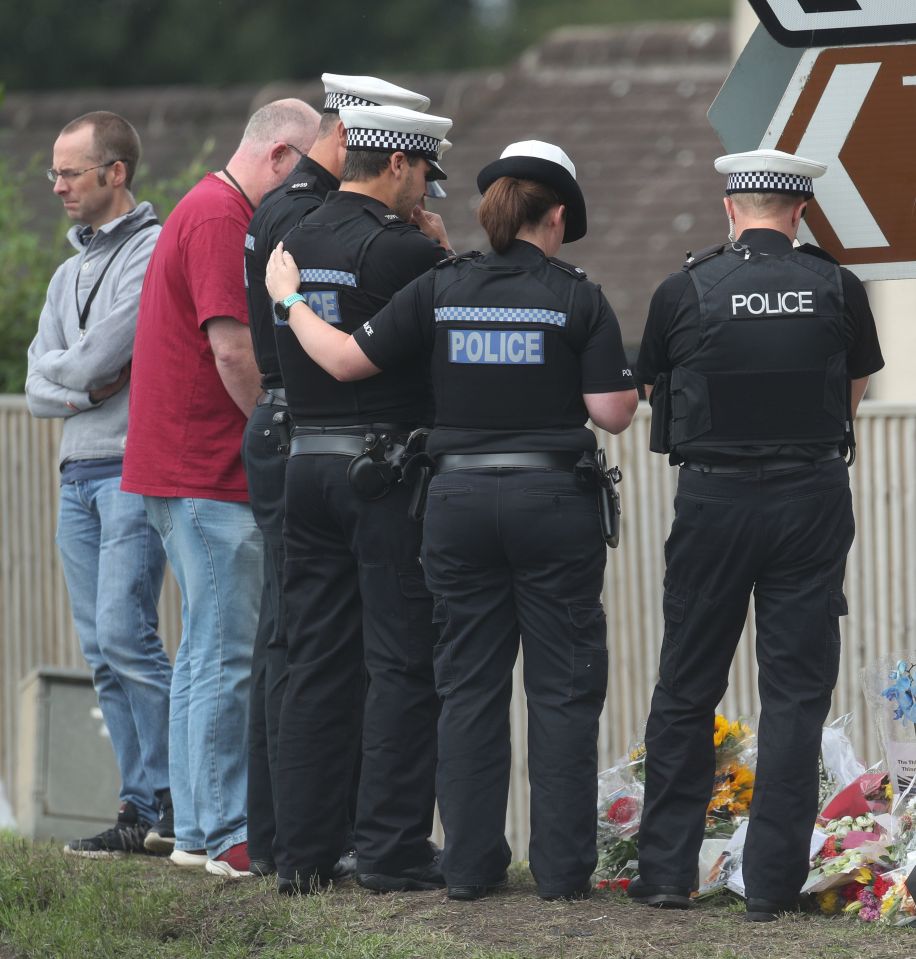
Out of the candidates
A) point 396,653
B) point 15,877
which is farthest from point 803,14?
point 15,877

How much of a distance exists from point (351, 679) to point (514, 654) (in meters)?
0.51

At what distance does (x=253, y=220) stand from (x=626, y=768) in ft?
6.64

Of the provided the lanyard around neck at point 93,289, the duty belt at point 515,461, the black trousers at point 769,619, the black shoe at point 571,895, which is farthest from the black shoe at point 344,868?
the lanyard around neck at point 93,289

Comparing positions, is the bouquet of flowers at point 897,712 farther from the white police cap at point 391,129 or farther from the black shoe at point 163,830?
the black shoe at point 163,830

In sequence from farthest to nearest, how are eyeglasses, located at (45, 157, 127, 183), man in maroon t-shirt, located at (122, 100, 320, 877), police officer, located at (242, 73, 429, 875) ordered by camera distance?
→ eyeglasses, located at (45, 157, 127, 183) → man in maroon t-shirt, located at (122, 100, 320, 877) → police officer, located at (242, 73, 429, 875)

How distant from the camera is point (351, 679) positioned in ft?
16.6

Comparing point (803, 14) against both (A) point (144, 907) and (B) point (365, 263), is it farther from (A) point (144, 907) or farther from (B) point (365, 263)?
(A) point (144, 907)

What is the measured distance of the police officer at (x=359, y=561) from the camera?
4.89 metres

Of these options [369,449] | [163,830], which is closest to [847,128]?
[369,449]

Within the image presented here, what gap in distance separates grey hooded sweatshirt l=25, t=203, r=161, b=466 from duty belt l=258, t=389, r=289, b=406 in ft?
2.35

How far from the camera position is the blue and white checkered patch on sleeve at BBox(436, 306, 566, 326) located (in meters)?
4.64

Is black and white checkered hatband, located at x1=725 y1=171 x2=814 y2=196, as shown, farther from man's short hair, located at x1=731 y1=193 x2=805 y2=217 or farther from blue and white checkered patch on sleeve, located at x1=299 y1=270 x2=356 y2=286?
blue and white checkered patch on sleeve, located at x1=299 y1=270 x2=356 y2=286

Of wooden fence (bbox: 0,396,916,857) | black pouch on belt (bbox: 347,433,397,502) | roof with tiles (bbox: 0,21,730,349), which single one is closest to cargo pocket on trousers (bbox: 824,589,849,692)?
black pouch on belt (bbox: 347,433,397,502)

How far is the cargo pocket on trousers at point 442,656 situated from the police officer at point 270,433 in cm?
55
